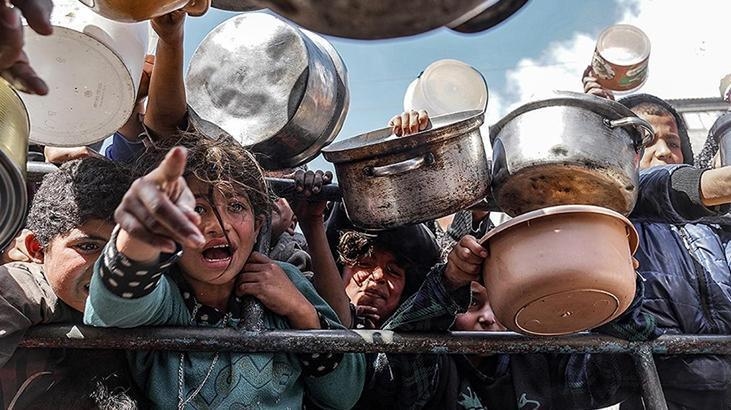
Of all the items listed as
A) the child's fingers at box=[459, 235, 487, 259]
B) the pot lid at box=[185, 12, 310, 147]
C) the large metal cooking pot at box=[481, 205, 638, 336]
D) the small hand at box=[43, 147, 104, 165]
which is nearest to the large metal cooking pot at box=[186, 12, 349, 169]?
the pot lid at box=[185, 12, 310, 147]

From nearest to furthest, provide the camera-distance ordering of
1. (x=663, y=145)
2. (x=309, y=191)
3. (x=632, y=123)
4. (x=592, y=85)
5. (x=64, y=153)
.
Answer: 1. (x=632, y=123)
2. (x=309, y=191)
3. (x=64, y=153)
4. (x=663, y=145)
5. (x=592, y=85)

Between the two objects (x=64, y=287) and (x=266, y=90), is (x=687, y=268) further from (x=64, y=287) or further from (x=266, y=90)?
(x=64, y=287)

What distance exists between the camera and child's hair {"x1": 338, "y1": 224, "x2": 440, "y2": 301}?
272 centimetres

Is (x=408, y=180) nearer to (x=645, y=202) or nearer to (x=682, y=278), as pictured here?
(x=645, y=202)

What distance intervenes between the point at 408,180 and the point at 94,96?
0.91 m

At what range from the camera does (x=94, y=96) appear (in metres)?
2.02

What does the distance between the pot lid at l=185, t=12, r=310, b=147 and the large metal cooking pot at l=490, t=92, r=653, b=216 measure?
0.80 meters

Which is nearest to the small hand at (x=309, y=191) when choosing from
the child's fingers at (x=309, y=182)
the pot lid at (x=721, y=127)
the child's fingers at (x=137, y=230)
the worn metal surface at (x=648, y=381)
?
the child's fingers at (x=309, y=182)

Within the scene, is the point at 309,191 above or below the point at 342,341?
Answer: above

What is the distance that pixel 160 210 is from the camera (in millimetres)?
1105

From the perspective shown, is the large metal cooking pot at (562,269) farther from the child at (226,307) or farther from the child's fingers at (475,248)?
the child at (226,307)

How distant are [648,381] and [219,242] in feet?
3.91

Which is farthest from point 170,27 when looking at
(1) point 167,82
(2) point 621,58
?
(2) point 621,58

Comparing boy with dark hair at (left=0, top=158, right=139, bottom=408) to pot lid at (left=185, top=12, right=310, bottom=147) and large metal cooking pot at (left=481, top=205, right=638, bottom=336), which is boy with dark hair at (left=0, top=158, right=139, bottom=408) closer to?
pot lid at (left=185, top=12, right=310, bottom=147)
